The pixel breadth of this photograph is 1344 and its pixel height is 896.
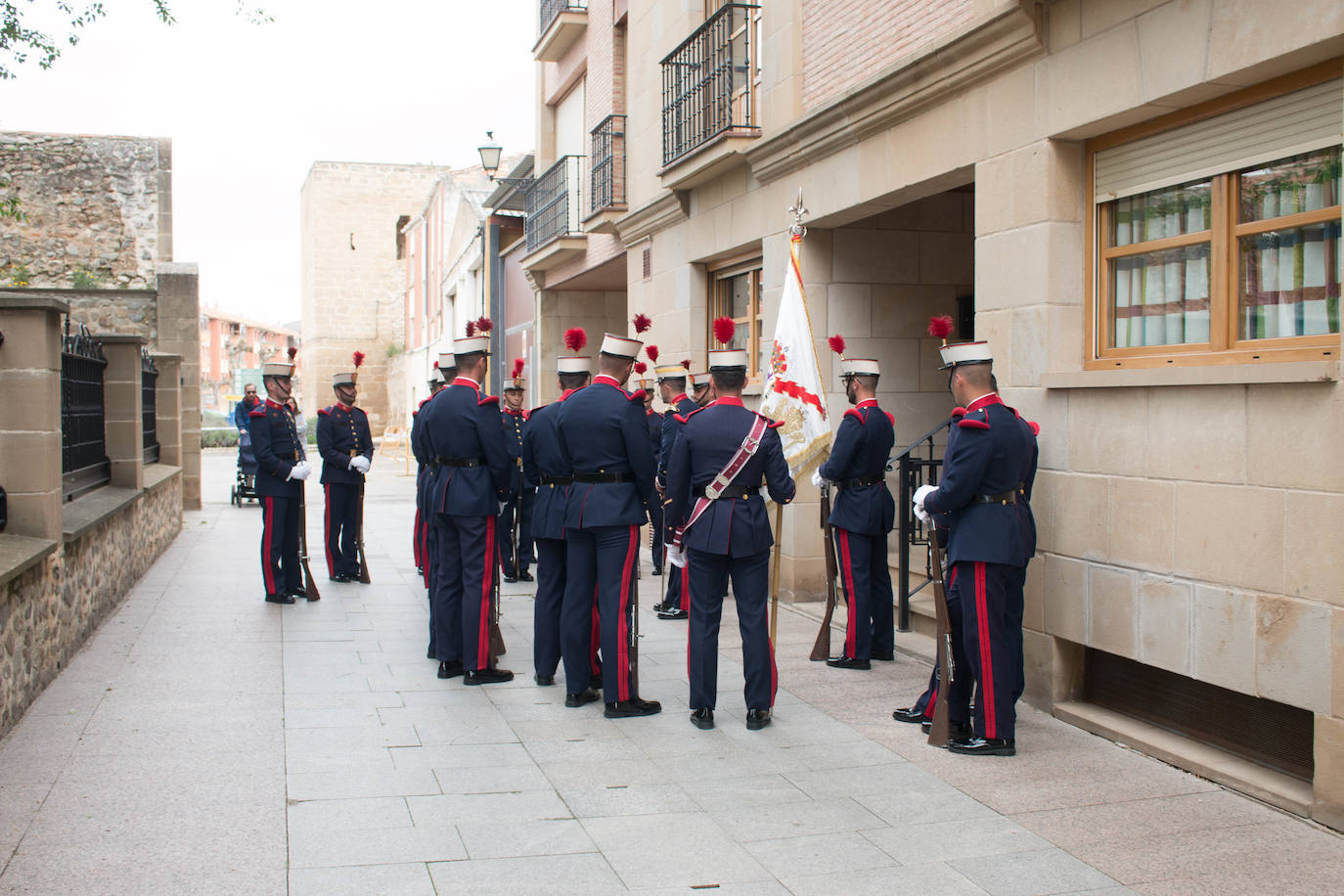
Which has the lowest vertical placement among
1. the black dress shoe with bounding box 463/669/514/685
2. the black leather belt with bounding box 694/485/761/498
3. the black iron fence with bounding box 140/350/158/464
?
the black dress shoe with bounding box 463/669/514/685

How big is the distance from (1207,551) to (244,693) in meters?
5.04

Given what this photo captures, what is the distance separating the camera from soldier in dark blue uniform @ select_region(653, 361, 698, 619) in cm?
931

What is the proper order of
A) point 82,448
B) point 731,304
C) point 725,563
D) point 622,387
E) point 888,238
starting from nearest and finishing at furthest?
point 725,563
point 622,387
point 82,448
point 888,238
point 731,304

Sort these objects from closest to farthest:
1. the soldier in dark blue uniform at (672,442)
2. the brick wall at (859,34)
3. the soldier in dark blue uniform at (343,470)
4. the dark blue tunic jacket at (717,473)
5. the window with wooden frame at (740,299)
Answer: the dark blue tunic jacket at (717,473), the brick wall at (859,34), the soldier in dark blue uniform at (672,442), the soldier in dark blue uniform at (343,470), the window with wooden frame at (740,299)

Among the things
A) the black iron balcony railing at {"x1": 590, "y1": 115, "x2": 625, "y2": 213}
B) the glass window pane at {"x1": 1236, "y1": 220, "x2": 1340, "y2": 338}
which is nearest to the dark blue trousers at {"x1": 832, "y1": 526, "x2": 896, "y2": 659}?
the glass window pane at {"x1": 1236, "y1": 220, "x2": 1340, "y2": 338}

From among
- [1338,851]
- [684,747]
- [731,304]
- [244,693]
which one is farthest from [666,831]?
[731,304]

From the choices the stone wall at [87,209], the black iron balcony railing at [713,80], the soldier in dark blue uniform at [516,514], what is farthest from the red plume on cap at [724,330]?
the stone wall at [87,209]

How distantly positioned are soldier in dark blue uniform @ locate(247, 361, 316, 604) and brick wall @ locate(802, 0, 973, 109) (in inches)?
198

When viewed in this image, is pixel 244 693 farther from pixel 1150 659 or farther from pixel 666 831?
pixel 1150 659

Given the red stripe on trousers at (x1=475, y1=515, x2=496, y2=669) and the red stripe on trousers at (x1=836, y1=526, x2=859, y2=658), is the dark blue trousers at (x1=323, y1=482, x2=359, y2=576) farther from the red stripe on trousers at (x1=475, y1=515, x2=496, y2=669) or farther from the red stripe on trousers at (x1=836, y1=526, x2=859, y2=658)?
the red stripe on trousers at (x1=836, y1=526, x2=859, y2=658)

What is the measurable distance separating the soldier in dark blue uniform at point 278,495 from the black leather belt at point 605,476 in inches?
163

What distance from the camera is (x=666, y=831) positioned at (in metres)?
4.52

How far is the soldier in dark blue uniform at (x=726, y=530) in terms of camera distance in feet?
19.7

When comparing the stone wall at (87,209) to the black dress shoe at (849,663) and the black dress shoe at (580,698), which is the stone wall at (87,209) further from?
the black dress shoe at (849,663)
